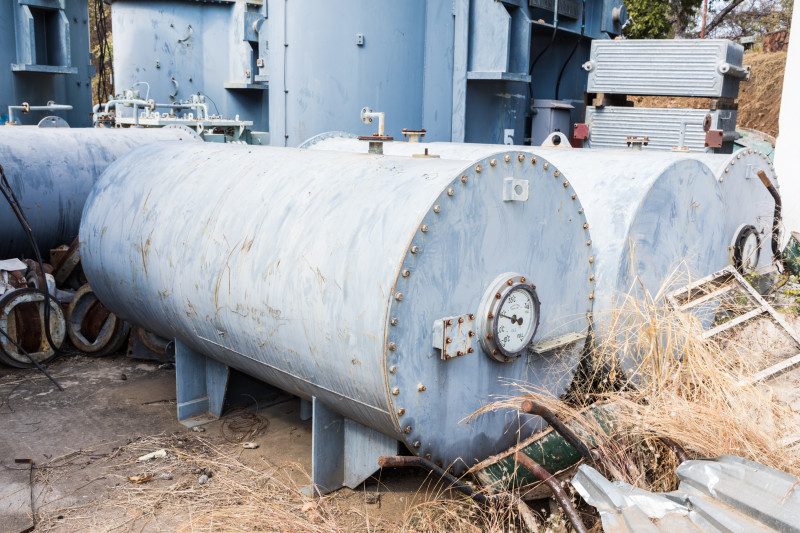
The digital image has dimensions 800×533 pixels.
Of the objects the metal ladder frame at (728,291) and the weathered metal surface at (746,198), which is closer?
the metal ladder frame at (728,291)

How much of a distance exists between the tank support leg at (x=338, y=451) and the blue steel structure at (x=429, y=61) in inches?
162

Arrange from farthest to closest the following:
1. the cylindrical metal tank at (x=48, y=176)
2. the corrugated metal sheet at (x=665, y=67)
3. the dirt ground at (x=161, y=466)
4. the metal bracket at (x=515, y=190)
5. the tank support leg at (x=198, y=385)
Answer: the corrugated metal sheet at (x=665, y=67) → the cylindrical metal tank at (x=48, y=176) → the tank support leg at (x=198, y=385) → the dirt ground at (x=161, y=466) → the metal bracket at (x=515, y=190)

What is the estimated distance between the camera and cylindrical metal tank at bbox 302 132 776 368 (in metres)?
3.53

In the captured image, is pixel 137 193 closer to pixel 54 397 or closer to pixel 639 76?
pixel 54 397

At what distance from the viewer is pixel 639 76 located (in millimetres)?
6531

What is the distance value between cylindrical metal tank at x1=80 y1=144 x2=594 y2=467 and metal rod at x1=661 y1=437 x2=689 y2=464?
60cm

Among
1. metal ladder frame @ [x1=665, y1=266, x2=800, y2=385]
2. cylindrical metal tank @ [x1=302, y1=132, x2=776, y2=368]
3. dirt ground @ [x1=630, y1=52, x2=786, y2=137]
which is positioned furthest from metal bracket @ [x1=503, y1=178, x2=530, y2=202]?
dirt ground @ [x1=630, y1=52, x2=786, y2=137]

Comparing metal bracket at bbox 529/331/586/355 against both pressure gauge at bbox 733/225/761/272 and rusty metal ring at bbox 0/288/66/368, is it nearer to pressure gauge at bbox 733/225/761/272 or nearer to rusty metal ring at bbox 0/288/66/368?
pressure gauge at bbox 733/225/761/272

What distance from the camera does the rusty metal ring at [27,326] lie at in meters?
4.95

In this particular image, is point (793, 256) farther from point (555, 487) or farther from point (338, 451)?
point (338, 451)

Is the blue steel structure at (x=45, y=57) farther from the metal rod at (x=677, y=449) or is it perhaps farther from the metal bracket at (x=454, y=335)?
the metal rod at (x=677, y=449)

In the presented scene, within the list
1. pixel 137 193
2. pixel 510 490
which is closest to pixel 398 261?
pixel 510 490

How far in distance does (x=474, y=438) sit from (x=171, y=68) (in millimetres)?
11331

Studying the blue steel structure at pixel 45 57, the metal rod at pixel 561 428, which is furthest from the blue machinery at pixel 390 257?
the blue steel structure at pixel 45 57
